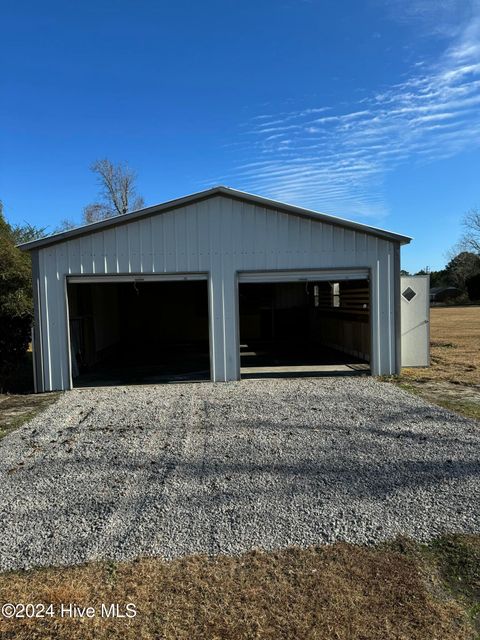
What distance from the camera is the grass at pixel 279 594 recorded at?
2510mm

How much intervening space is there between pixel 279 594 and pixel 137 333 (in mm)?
17840

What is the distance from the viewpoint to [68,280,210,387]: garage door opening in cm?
1196

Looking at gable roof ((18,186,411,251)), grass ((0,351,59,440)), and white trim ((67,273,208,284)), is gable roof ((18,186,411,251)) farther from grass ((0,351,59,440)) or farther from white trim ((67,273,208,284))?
grass ((0,351,59,440))

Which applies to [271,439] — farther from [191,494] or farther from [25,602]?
[25,602]

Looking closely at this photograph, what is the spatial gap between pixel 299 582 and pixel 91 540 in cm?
147

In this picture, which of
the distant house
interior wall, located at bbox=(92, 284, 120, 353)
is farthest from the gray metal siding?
the distant house

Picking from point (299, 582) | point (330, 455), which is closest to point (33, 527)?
point (299, 582)

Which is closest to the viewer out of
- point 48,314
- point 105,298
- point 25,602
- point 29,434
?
point 25,602

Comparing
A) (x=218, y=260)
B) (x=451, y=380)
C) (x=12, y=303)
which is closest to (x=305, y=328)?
(x=451, y=380)

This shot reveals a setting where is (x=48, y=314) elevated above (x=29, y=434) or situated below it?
above

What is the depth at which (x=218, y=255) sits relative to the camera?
9.85 metres

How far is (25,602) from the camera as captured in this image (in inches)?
109

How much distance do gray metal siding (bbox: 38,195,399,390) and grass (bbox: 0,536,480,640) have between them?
688 centimetres

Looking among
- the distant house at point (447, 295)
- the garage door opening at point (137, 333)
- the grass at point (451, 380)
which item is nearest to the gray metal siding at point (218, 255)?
the garage door opening at point (137, 333)
